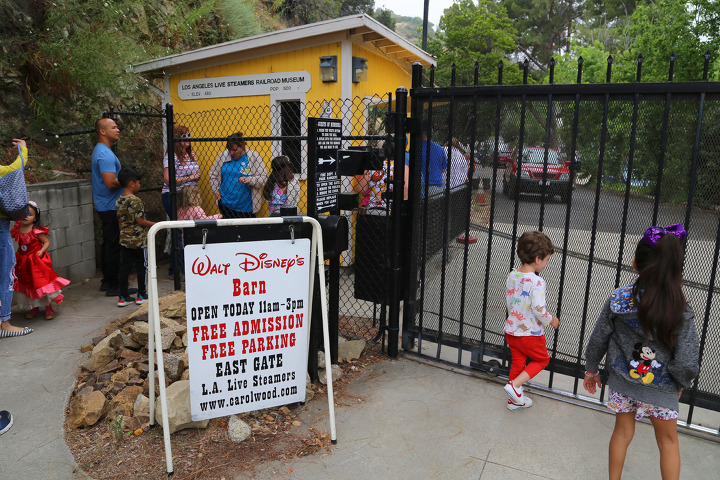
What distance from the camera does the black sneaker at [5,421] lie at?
3342 mm

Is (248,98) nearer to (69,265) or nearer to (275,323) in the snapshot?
(69,265)

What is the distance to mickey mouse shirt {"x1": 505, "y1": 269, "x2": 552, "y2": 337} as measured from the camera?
339 cm

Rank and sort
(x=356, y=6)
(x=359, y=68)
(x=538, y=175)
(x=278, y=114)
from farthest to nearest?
(x=356, y=6), (x=278, y=114), (x=359, y=68), (x=538, y=175)

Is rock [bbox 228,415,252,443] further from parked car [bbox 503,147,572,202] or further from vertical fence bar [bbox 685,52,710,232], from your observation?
vertical fence bar [bbox 685,52,710,232]

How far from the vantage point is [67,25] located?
7953 millimetres

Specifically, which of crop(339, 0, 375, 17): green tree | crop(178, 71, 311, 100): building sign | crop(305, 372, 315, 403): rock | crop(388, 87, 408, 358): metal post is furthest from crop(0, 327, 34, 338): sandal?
crop(339, 0, 375, 17): green tree

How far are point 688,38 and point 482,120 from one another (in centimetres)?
1403

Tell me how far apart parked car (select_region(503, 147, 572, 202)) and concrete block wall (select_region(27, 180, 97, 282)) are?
5179 mm

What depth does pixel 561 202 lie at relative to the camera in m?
3.62

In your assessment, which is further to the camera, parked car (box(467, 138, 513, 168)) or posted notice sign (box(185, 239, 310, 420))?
parked car (box(467, 138, 513, 168))

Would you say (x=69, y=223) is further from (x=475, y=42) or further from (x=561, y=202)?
(x=475, y=42)

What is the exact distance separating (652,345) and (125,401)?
3333mm

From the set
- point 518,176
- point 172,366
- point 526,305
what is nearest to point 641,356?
point 526,305

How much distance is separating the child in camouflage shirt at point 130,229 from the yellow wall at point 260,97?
1.78m
